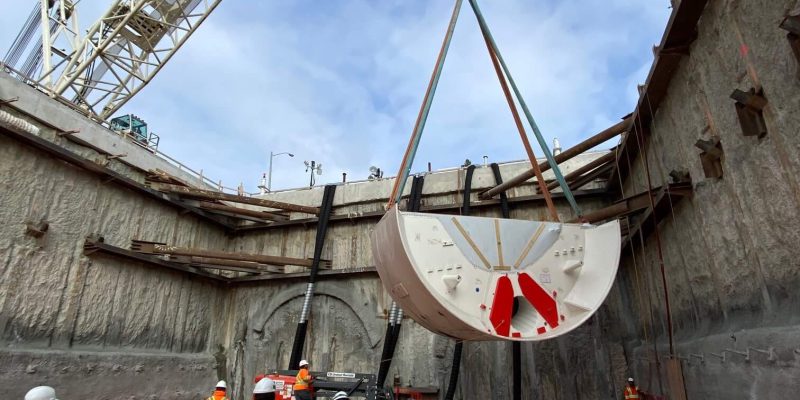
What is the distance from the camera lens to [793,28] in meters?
3.37

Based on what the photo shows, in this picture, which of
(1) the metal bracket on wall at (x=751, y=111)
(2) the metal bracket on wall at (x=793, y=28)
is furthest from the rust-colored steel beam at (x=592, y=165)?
(2) the metal bracket on wall at (x=793, y=28)

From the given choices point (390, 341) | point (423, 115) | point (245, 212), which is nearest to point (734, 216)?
point (423, 115)

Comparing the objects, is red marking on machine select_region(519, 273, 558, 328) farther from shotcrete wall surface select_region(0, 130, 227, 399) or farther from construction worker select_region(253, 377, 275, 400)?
shotcrete wall surface select_region(0, 130, 227, 399)

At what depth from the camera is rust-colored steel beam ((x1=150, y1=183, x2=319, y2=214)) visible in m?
10.7

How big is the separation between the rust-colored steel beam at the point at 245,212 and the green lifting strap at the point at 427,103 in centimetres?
736

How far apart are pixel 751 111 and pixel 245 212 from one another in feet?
34.1

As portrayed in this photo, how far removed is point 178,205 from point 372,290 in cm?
507

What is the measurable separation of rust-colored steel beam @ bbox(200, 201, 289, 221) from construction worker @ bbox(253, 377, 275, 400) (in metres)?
7.57

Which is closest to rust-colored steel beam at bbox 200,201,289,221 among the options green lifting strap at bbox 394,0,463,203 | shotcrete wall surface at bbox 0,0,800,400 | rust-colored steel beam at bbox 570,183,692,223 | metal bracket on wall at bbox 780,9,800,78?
shotcrete wall surface at bbox 0,0,800,400

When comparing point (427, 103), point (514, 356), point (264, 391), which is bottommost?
point (264, 391)

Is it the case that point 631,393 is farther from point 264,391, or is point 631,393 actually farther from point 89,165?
point 89,165

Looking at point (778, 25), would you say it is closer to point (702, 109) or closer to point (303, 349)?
point (702, 109)

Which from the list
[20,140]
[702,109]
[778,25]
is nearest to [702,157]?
[702,109]

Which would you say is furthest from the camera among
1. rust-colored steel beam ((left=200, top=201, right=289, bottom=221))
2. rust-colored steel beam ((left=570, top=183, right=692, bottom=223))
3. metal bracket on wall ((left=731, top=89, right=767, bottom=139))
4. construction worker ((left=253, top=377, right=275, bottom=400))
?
rust-colored steel beam ((left=200, top=201, right=289, bottom=221))
